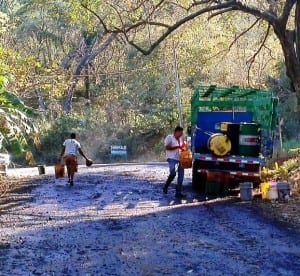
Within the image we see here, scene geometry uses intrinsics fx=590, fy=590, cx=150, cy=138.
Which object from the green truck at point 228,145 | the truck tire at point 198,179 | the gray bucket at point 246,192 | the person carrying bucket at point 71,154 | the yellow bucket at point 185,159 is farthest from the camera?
the person carrying bucket at point 71,154

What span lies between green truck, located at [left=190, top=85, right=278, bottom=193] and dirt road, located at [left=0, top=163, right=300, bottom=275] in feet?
3.34

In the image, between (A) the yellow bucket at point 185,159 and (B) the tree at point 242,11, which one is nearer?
(B) the tree at point 242,11

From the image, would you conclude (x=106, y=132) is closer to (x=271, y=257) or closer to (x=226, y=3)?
(x=226, y=3)

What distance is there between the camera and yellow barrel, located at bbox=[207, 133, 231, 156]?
1557 cm

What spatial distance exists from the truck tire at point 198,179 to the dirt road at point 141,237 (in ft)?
3.15

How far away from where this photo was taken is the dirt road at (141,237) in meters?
7.70

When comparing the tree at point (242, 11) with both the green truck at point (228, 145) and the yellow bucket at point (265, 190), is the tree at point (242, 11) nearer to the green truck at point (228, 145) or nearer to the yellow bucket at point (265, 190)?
the green truck at point (228, 145)

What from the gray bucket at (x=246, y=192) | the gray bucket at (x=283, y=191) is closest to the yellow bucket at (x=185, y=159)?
the gray bucket at (x=246, y=192)

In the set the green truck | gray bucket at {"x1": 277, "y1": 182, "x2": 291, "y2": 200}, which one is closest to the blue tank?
the green truck

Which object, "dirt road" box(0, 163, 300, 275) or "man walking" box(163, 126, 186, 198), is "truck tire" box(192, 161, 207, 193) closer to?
"dirt road" box(0, 163, 300, 275)

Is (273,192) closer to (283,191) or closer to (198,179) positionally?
(283,191)

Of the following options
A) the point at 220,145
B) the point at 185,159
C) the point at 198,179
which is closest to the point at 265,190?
the point at 185,159

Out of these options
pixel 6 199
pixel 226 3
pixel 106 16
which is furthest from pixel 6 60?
pixel 226 3

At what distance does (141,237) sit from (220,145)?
6.49 meters
